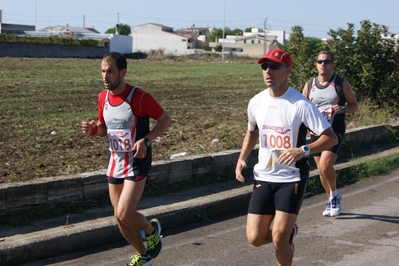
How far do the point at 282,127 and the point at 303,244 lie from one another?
7.70 ft

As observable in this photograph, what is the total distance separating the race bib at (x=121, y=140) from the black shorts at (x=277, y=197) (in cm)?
126

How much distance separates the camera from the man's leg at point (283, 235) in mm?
6008

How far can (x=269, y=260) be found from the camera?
7.34 meters

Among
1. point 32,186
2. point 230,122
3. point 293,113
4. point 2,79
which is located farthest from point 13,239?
point 2,79

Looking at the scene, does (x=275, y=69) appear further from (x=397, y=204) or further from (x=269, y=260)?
(x=397, y=204)

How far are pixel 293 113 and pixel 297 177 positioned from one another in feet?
1.82

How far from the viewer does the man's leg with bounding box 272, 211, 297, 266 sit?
601 cm

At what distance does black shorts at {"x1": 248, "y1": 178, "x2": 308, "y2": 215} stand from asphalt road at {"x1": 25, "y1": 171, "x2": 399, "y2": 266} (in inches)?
47.2

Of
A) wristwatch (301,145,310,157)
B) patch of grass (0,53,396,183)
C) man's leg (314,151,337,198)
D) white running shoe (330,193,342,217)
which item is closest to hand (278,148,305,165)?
wristwatch (301,145,310,157)

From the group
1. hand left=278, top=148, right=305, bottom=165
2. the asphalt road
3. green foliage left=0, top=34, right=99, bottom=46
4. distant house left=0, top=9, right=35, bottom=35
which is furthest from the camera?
distant house left=0, top=9, right=35, bottom=35

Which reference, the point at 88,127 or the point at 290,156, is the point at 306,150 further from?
the point at 88,127

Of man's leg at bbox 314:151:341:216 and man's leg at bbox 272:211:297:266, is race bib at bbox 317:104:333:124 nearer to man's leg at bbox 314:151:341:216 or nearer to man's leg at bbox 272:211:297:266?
man's leg at bbox 314:151:341:216

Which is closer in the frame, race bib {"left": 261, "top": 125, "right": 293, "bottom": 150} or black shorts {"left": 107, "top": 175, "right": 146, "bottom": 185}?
race bib {"left": 261, "top": 125, "right": 293, "bottom": 150}

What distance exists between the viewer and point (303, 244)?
8.04m
